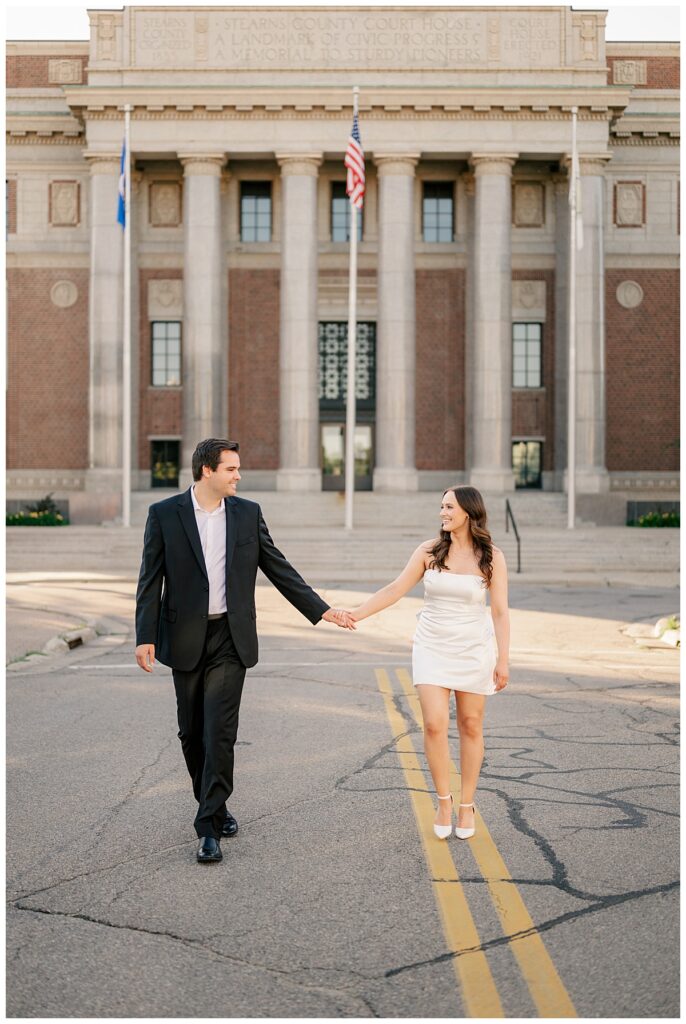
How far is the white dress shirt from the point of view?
6168 millimetres

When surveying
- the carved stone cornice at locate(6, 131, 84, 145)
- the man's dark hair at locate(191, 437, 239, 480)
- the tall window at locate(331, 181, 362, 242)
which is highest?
the carved stone cornice at locate(6, 131, 84, 145)

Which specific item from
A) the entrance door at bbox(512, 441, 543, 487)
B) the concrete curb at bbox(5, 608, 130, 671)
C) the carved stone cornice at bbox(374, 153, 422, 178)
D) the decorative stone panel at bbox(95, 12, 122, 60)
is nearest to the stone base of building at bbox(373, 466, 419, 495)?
the entrance door at bbox(512, 441, 543, 487)

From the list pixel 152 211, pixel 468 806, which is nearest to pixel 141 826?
pixel 468 806

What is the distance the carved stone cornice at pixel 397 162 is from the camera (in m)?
39.4

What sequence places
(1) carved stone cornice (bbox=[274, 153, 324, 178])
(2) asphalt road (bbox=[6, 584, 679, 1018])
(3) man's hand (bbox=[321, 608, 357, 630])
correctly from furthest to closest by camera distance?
(1) carved stone cornice (bbox=[274, 153, 324, 178]) < (3) man's hand (bbox=[321, 608, 357, 630]) < (2) asphalt road (bbox=[6, 584, 679, 1018])

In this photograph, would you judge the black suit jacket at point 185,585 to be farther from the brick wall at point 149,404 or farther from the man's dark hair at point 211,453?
the brick wall at point 149,404

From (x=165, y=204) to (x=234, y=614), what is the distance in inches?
1530

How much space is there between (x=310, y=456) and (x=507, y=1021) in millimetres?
35721

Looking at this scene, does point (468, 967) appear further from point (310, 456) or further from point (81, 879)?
point (310, 456)

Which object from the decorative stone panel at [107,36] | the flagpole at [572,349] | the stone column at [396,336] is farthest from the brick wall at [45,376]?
the flagpole at [572,349]

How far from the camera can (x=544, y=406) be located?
43281mm

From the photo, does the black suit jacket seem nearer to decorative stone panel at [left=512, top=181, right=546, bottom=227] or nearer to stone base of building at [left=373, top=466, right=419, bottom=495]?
stone base of building at [left=373, top=466, right=419, bottom=495]

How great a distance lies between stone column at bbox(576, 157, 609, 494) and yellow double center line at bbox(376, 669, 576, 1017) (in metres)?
33.2

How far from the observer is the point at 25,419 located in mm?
44094
